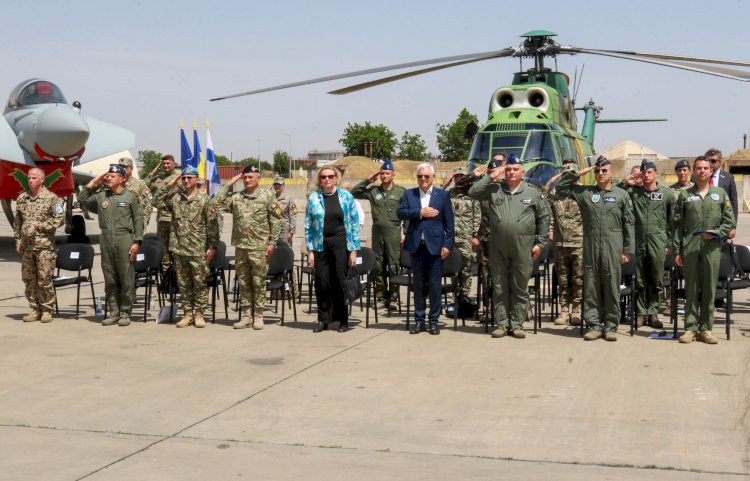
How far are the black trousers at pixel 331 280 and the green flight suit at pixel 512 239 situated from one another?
4.98 ft

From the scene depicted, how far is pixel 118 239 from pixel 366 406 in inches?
179

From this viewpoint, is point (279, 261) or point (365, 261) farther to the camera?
point (365, 261)

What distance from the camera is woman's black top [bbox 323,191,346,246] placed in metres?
9.41

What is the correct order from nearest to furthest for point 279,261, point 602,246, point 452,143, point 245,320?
point 602,246 → point 245,320 → point 279,261 → point 452,143

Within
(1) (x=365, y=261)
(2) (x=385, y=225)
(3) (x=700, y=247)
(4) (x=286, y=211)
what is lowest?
(1) (x=365, y=261)

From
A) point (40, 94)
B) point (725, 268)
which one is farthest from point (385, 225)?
point (40, 94)

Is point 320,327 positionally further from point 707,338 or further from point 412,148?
point 412,148

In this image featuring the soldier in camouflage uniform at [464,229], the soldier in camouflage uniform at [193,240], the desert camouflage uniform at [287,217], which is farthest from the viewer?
the desert camouflage uniform at [287,217]

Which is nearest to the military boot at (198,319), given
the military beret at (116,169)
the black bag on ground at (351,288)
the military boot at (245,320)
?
the military boot at (245,320)

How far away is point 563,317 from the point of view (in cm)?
997

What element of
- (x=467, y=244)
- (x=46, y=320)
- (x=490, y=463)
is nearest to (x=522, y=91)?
(x=467, y=244)

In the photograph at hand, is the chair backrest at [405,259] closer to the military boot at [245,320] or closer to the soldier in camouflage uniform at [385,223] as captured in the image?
the soldier in camouflage uniform at [385,223]

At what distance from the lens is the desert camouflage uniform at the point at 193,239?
959 centimetres

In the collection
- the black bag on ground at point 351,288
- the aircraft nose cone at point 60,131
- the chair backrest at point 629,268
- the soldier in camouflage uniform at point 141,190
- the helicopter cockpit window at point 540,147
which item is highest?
the aircraft nose cone at point 60,131
